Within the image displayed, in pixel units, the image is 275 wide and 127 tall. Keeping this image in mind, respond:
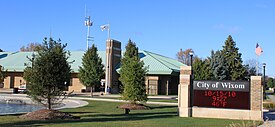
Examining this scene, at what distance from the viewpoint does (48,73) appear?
18641mm

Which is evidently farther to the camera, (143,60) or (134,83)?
(143,60)

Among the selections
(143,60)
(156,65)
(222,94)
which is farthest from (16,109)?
(143,60)

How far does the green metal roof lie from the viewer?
182ft

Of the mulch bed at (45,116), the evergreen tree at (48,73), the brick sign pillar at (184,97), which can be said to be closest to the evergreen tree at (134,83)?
the brick sign pillar at (184,97)

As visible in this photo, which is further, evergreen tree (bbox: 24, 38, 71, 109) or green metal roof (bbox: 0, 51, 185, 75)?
green metal roof (bbox: 0, 51, 185, 75)

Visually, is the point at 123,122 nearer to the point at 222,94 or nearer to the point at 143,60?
the point at 222,94

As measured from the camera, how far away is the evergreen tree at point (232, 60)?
2019 inches

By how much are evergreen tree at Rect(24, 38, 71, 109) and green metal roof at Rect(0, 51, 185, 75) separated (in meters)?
32.6

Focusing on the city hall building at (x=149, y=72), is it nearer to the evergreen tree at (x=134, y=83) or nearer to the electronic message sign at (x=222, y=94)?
the evergreen tree at (x=134, y=83)

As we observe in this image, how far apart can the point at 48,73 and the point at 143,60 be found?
41337 mm

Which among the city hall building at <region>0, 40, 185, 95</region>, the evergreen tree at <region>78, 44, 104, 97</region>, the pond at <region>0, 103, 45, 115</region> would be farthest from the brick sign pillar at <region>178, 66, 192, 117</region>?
the city hall building at <region>0, 40, 185, 95</region>

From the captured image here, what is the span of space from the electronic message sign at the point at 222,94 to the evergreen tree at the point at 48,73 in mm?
7553

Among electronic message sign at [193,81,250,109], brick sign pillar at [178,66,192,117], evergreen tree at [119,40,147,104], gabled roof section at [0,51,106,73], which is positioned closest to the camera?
electronic message sign at [193,81,250,109]

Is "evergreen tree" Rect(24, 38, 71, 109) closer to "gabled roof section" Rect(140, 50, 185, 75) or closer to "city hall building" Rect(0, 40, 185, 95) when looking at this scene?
"city hall building" Rect(0, 40, 185, 95)
